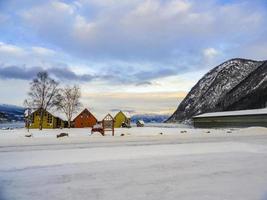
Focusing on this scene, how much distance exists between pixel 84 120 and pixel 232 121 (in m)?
34.3

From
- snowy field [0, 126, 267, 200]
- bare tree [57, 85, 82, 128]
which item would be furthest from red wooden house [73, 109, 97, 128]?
snowy field [0, 126, 267, 200]

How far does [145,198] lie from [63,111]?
80.8m

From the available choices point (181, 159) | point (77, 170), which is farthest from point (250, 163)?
point (77, 170)

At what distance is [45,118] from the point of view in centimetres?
8269

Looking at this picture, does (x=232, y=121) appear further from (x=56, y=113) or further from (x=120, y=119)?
(x=56, y=113)

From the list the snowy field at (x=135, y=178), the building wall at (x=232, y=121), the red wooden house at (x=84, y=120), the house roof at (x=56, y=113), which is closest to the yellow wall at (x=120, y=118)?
the red wooden house at (x=84, y=120)

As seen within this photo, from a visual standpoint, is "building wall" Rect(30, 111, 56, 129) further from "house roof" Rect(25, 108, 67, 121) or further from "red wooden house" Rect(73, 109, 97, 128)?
"red wooden house" Rect(73, 109, 97, 128)

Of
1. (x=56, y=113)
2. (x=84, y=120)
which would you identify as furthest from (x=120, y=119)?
(x=56, y=113)

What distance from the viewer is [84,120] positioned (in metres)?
89.4

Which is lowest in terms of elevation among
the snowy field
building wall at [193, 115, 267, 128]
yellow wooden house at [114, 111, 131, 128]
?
the snowy field

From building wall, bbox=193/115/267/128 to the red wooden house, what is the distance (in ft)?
92.5

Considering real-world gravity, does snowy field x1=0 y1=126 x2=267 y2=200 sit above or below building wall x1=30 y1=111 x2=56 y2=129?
below

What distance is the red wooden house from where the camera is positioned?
89.0 m

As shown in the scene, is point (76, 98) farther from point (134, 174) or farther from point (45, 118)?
point (134, 174)
